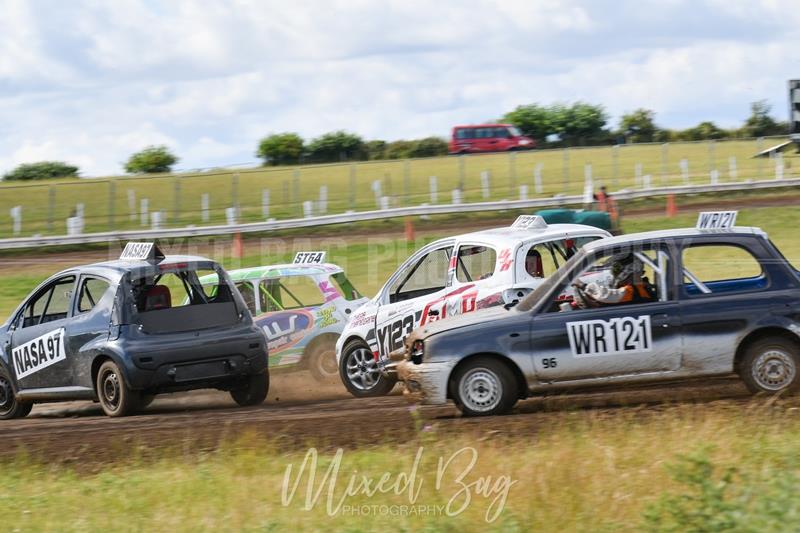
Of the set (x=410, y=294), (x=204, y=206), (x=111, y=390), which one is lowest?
(x=111, y=390)

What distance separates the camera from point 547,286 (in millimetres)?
9594

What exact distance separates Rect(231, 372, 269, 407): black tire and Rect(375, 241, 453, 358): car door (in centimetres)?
133

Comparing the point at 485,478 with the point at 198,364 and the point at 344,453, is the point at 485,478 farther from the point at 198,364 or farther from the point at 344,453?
the point at 198,364

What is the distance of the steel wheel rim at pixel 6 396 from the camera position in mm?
12664

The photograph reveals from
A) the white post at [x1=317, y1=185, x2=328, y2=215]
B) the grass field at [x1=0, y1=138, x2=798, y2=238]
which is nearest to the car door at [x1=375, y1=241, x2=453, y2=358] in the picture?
the grass field at [x1=0, y1=138, x2=798, y2=238]

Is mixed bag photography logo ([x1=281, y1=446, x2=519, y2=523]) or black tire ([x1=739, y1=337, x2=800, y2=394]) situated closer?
mixed bag photography logo ([x1=281, y1=446, x2=519, y2=523])

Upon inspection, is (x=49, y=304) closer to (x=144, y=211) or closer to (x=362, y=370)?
(x=362, y=370)

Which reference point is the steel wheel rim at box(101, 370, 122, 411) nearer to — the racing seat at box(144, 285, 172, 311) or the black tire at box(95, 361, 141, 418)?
the black tire at box(95, 361, 141, 418)

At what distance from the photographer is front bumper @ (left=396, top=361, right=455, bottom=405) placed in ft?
30.8

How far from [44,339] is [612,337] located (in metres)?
6.52

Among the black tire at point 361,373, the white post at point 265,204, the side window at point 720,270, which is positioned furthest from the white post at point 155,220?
the black tire at point 361,373

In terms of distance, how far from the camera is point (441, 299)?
1137 cm

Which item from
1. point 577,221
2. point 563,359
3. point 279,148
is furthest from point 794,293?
point 279,148

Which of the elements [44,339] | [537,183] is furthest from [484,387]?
[537,183]
